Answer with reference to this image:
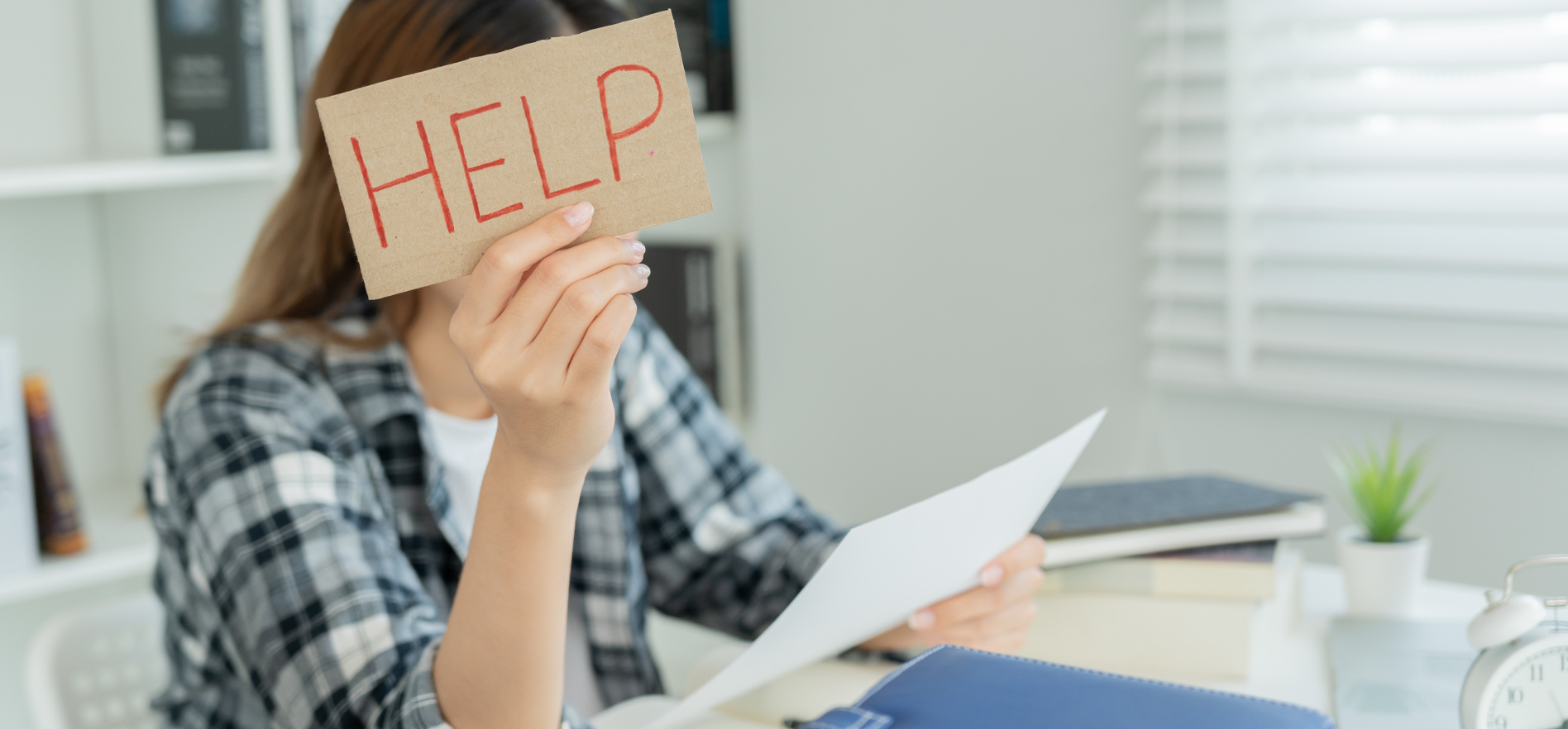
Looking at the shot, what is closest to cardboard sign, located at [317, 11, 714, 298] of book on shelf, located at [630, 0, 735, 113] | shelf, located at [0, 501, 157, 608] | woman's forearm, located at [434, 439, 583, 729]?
woman's forearm, located at [434, 439, 583, 729]

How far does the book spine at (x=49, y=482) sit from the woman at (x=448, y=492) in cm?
49

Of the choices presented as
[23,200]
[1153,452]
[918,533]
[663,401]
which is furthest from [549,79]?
[23,200]

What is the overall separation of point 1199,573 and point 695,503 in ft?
1.54

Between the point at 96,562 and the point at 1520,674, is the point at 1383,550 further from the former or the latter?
the point at 96,562

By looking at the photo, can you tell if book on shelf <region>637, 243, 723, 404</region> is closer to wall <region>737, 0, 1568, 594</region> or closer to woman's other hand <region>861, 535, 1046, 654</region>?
wall <region>737, 0, 1568, 594</region>

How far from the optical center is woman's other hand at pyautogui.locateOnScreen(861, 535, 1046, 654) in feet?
2.90

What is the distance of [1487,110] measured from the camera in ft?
4.18

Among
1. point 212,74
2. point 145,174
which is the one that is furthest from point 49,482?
point 212,74

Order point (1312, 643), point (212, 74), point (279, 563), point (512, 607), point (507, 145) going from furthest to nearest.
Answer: point (212, 74) < point (1312, 643) < point (279, 563) < point (512, 607) < point (507, 145)

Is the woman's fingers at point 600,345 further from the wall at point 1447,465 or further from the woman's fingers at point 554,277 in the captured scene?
the wall at point 1447,465

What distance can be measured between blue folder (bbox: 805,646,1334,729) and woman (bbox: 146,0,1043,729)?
0.19m

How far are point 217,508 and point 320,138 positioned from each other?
0.28 meters

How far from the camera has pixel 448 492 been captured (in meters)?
1.00

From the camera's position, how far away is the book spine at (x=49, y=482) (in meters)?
1.36
